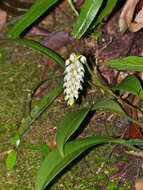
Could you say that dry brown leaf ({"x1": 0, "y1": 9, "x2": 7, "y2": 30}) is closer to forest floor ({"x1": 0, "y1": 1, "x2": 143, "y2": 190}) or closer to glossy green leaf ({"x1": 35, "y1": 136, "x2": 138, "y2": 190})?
forest floor ({"x1": 0, "y1": 1, "x2": 143, "y2": 190})

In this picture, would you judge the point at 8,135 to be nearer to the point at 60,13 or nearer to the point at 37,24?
the point at 37,24

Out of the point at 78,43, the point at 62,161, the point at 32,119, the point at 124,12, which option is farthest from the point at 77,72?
the point at 78,43

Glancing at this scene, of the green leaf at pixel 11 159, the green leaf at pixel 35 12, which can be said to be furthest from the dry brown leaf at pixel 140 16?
the green leaf at pixel 11 159

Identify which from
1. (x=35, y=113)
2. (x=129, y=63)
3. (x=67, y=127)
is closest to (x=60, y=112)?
(x=35, y=113)

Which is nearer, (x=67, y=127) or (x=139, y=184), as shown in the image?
(x=67, y=127)

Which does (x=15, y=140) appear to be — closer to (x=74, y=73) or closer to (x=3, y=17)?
(x=74, y=73)

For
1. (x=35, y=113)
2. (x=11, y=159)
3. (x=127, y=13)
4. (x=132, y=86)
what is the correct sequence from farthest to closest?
(x=127, y=13)
(x=35, y=113)
(x=11, y=159)
(x=132, y=86)

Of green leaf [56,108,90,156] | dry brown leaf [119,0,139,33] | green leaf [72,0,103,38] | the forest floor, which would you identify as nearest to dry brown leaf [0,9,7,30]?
the forest floor
